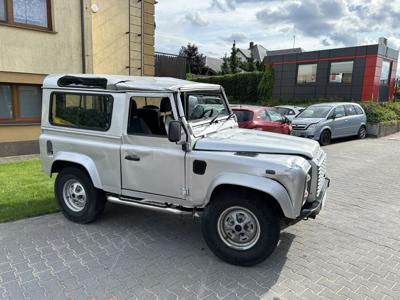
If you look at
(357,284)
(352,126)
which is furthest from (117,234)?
(352,126)

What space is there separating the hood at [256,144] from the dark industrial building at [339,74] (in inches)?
798

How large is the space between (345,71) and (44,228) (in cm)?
2276

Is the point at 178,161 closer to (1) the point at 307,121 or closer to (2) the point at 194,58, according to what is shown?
(1) the point at 307,121

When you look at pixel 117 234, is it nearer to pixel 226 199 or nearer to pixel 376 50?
pixel 226 199

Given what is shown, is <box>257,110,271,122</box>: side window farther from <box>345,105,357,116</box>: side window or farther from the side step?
the side step

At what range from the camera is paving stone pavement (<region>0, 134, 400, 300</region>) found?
10.7ft

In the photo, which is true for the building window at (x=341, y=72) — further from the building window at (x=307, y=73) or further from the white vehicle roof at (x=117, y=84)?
the white vehicle roof at (x=117, y=84)

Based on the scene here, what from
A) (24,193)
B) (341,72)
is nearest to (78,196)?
(24,193)

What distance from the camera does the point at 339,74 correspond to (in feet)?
76.3

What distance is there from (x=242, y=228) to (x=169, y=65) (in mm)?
11876

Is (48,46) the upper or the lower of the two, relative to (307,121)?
upper

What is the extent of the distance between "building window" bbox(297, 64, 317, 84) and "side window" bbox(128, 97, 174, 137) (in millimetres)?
22515

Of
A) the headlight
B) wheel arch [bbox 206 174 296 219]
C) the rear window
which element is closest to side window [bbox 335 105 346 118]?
the headlight

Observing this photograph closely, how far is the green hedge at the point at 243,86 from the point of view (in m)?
28.0
